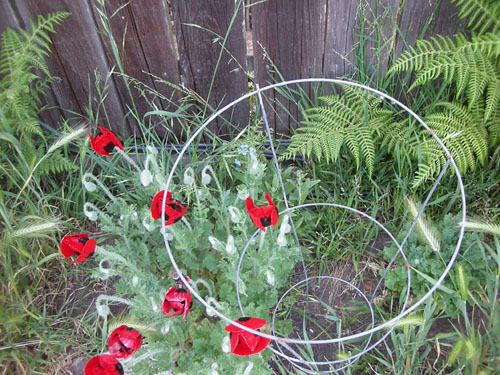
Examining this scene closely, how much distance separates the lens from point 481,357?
1682 mm

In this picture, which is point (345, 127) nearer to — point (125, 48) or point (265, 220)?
point (265, 220)

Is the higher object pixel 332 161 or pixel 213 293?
pixel 332 161

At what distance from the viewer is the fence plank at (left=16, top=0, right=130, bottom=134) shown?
2066 mm

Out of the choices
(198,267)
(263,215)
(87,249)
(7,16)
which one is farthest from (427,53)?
(7,16)

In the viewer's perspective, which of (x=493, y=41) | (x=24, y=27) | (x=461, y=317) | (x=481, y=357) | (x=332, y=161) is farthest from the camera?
(x=332, y=161)

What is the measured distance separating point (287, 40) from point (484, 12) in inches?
38.5

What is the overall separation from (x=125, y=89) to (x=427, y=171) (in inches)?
70.8

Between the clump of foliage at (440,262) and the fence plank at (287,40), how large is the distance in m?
1.05

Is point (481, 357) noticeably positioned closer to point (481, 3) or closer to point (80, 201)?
point (481, 3)

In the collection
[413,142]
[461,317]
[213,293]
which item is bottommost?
[461,317]

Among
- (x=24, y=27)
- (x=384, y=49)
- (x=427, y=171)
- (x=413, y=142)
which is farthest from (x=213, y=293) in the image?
(x=24, y=27)

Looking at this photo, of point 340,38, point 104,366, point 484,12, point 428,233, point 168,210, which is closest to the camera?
point 104,366

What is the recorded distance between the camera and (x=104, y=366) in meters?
1.34

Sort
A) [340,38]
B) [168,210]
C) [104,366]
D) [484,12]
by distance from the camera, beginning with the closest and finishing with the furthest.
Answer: [104,366]
[168,210]
[484,12]
[340,38]
